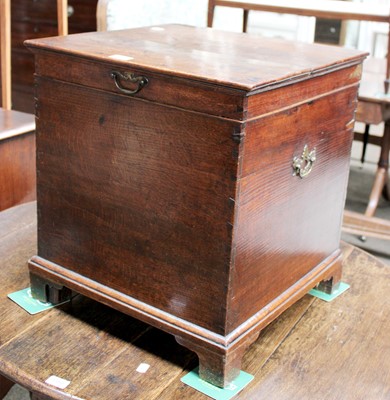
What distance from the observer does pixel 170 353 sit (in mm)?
1310

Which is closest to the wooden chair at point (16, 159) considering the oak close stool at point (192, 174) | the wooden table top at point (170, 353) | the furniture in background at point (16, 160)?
the furniture in background at point (16, 160)

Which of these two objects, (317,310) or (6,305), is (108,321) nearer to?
(6,305)

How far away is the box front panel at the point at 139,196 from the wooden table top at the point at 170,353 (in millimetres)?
116

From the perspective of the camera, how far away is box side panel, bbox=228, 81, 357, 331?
1131mm

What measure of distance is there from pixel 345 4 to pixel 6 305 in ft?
6.73

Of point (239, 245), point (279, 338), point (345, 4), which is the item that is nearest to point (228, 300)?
point (239, 245)

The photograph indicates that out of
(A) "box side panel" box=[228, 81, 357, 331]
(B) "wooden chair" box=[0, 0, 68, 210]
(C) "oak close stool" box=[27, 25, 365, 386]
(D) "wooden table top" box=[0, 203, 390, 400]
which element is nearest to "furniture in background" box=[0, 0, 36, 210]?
(B) "wooden chair" box=[0, 0, 68, 210]

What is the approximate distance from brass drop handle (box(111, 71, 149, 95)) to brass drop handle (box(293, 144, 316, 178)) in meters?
0.31

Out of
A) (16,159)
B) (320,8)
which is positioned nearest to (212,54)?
(16,159)

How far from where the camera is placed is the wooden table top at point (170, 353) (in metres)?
1.21

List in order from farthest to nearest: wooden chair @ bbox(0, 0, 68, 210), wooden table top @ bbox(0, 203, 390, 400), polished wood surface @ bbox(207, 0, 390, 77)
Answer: polished wood surface @ bbox(207, 0, 390, 77) < wooden chair @ bbox(0, 0, 68, 210) < wooden table top @ bbox(0, 203, 390, 400)

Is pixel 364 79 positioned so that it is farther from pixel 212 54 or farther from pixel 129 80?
pixel 129 80

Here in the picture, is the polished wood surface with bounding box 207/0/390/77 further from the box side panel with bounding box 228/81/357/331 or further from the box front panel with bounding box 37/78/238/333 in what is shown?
the box front panel with bounding box 37/78/238/333

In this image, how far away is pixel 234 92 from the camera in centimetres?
104
